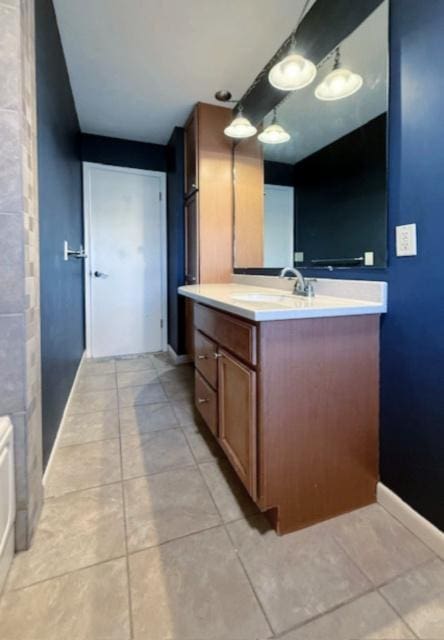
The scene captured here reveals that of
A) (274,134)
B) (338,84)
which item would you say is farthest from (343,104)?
(274,134)

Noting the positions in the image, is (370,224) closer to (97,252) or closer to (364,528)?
(364,528)

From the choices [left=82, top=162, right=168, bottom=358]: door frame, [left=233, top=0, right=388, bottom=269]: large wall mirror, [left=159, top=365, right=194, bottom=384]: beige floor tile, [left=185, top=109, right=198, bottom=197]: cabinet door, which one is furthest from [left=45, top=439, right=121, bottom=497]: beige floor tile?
[left=185, top=109, right=198, bottom=197]: cabinet door

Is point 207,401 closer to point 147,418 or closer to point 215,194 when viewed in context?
point 147,418

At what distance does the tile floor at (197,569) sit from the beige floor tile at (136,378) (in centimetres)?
114

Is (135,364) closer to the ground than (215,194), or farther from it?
closer to the ground

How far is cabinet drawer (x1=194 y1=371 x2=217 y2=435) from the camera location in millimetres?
1570

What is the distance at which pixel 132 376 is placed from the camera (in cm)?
293

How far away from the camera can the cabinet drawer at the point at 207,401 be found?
1570mm

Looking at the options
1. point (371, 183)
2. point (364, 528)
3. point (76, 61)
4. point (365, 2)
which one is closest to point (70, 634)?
point (364, 528)

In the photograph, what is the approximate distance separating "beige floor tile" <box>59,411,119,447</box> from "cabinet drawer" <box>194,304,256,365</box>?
0.86m

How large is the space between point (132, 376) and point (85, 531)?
70.4 inches

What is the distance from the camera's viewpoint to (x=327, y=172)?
1.77 metres

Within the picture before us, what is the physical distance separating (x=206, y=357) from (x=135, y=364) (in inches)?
71.3

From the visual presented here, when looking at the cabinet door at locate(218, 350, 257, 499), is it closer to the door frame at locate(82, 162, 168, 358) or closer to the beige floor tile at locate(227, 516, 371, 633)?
the beige floor tile at locate(227, 516, 371, 633)
